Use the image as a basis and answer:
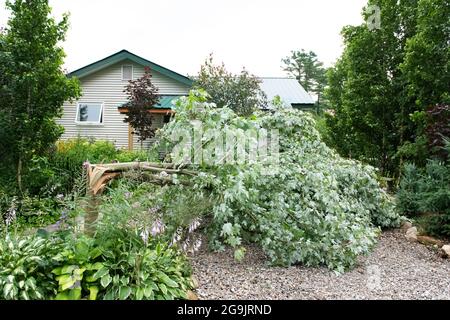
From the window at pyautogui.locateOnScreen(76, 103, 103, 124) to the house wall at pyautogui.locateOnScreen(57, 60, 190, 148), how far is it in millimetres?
168

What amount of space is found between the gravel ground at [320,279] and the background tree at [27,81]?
3.74 meters

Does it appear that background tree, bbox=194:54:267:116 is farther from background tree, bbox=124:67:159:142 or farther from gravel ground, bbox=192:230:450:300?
gravel ground, bbox=192:230:450:300

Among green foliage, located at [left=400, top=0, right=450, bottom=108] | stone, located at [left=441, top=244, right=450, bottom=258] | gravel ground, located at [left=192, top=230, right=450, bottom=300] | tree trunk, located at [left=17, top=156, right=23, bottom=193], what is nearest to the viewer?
gravel ground, located at [left=192, top=230, right=450, bottom=300]

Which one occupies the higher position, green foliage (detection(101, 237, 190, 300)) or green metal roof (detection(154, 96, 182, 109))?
green metal roof (detection(154, 96, 182, 109))

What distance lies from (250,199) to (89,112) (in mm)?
13500

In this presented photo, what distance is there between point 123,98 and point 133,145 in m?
2.05

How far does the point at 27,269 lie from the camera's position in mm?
2613

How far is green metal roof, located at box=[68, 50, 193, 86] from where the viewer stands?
1446 centimetres

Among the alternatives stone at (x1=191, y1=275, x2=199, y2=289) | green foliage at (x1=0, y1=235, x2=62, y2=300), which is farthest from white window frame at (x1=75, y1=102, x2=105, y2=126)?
stone at (x1=191, y1=275, x2=199, y2=289)

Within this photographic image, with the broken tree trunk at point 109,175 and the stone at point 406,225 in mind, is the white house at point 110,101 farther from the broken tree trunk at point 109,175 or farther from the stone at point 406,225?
the broken tree trunk at point 109,175

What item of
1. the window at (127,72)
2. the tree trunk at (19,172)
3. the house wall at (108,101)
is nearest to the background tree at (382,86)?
the tree trunk at (19,172)

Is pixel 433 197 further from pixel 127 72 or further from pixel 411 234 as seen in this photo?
pixel 127 72

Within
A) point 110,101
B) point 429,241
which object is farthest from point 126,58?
point 429,241

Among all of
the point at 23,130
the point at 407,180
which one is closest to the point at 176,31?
the point at 23,130
